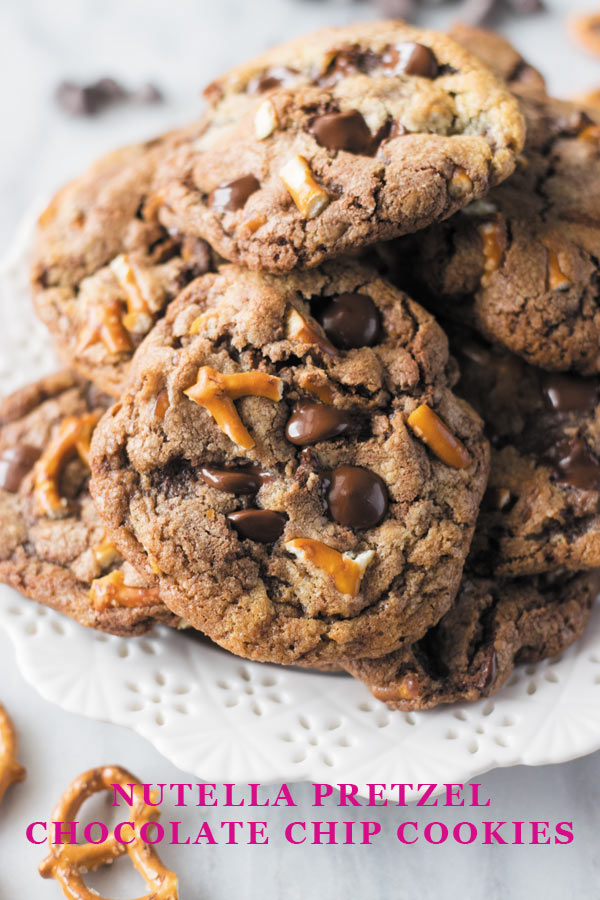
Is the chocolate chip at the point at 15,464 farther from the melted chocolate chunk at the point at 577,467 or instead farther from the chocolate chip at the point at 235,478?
the melted chocolate chunk at the point at 577,467

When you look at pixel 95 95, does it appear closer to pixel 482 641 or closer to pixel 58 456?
pixel 58 456

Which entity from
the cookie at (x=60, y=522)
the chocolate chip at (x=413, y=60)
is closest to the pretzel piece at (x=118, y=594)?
the cookie at (x=60, y=522)

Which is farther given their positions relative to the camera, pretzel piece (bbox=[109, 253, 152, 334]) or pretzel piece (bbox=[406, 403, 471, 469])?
pretzel piece (bbox=[109, 253, 152, 334])

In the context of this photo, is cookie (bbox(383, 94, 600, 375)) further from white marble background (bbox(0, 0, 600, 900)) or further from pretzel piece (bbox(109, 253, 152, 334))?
white marble background (bbox(0, 0, 600, 900))

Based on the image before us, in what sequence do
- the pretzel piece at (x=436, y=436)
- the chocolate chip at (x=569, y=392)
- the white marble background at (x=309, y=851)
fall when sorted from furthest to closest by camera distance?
the chocolate chip at (x=569, y=392), the white marble background at (x=309, y=851), the pretzel piece at (x=436, y=436)

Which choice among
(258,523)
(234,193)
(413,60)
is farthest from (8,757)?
(413,60)

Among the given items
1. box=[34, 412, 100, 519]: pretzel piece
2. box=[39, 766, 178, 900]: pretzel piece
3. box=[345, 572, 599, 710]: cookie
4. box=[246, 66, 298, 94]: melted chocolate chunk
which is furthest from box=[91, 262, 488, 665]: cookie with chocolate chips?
box=[246, 66, 298, 94]: melted chocolate chunk

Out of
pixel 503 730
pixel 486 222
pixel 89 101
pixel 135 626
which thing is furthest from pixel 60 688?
pixel 89 101
